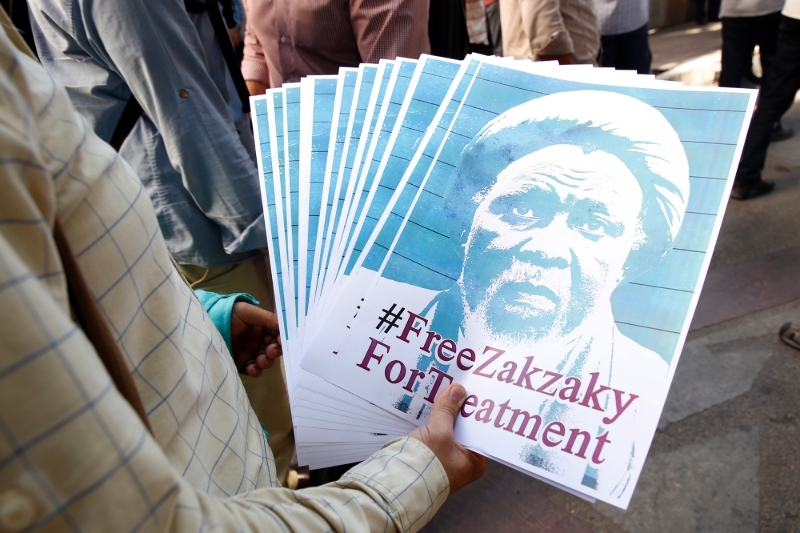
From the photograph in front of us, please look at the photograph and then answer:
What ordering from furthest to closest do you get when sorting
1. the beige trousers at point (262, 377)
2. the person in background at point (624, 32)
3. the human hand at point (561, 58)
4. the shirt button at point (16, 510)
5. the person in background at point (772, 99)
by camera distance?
the person in background at point (624, 32) → the person in background at point (772, 99) → the human hand at point (561, 58) → the beige trousers at point (262, 377) → the shirt button at point (16, 510)

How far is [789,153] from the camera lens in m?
3.78

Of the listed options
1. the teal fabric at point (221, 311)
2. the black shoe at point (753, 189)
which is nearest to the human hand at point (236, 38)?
the teal fabric at point (221, 311)

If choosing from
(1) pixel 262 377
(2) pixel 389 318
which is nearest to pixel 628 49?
(1) pixel 262 377

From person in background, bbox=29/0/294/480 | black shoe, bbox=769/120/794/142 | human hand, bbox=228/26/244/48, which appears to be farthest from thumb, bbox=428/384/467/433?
black shoe, bbox=769/120/794/142

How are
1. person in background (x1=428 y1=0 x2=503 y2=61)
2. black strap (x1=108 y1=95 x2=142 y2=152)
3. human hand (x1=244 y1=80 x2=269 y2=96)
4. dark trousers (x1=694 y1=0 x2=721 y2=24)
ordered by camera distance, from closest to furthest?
black strap (x1=108 y1=95 x2=142 y2=152)
human hand (x1=244 y1=80 x2=269 y2=96)
person in background (x1=428 y1=0 x2=503 y2=61)
dark trousers (x1=694 y1=0 x2=721 y2=24)

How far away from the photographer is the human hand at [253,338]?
1115mm

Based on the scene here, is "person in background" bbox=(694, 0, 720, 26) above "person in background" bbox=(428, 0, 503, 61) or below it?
below

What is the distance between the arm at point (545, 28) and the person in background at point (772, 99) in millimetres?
1097

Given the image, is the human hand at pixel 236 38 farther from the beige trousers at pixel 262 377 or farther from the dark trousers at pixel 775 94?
the dark trousers at pixel 775 94

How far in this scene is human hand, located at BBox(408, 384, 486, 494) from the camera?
742 mm

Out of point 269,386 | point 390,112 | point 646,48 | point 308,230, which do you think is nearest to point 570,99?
point 390,112

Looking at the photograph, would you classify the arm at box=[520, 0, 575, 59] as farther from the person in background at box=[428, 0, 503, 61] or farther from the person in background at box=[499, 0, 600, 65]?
the person in background at box=[428, 0, 503, 61]

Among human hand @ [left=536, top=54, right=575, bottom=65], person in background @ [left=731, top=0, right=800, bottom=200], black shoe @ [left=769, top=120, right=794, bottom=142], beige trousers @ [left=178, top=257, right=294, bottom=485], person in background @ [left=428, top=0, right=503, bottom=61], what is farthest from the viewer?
black shoe @ [left=769, top=120, right=794, bottom=142]

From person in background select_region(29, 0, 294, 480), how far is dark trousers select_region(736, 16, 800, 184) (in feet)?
8.36
